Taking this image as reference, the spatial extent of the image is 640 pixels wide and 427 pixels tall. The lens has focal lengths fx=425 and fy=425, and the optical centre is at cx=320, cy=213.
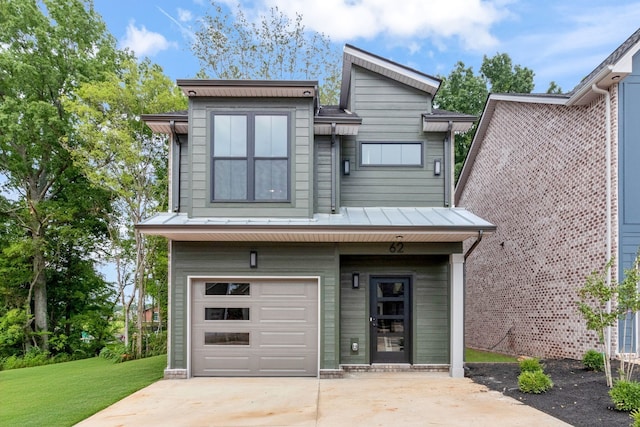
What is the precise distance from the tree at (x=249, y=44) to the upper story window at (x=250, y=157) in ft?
36.2

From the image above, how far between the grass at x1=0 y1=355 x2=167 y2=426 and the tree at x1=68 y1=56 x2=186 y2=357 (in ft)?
8.18

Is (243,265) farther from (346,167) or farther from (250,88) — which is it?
(250,88)

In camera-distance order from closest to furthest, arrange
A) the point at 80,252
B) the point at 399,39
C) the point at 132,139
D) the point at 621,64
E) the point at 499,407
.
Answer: the point at 499,407 → the point at 621,64 → the point at 132,139 → the point at 80,252 → the point at 399,39

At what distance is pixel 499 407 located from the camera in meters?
5.81

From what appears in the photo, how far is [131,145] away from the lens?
12.2 meters

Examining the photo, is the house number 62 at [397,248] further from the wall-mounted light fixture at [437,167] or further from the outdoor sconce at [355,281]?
the wall-mounted light fixture at [437,167]

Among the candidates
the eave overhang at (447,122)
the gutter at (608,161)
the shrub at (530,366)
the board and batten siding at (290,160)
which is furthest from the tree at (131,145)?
the gutter at (608,161)

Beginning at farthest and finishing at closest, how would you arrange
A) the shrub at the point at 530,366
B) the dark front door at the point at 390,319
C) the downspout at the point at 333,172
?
1. the dark front door at the point at 390,319
2. the downspout at the point at 333,172
3. the shrub at the point at 530,366

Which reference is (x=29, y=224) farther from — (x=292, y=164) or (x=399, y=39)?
(x=399, y=39)

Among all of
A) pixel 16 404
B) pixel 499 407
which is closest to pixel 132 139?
pixel 16 404

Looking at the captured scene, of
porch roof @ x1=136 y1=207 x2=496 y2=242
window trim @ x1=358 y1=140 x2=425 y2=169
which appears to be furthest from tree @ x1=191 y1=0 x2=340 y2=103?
porch roof @ x1=136 y1=207 x2=496 y2=242

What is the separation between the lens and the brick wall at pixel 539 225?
8641 millimetres

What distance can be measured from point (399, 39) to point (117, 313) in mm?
17944

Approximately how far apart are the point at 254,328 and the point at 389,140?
15.3 ft
